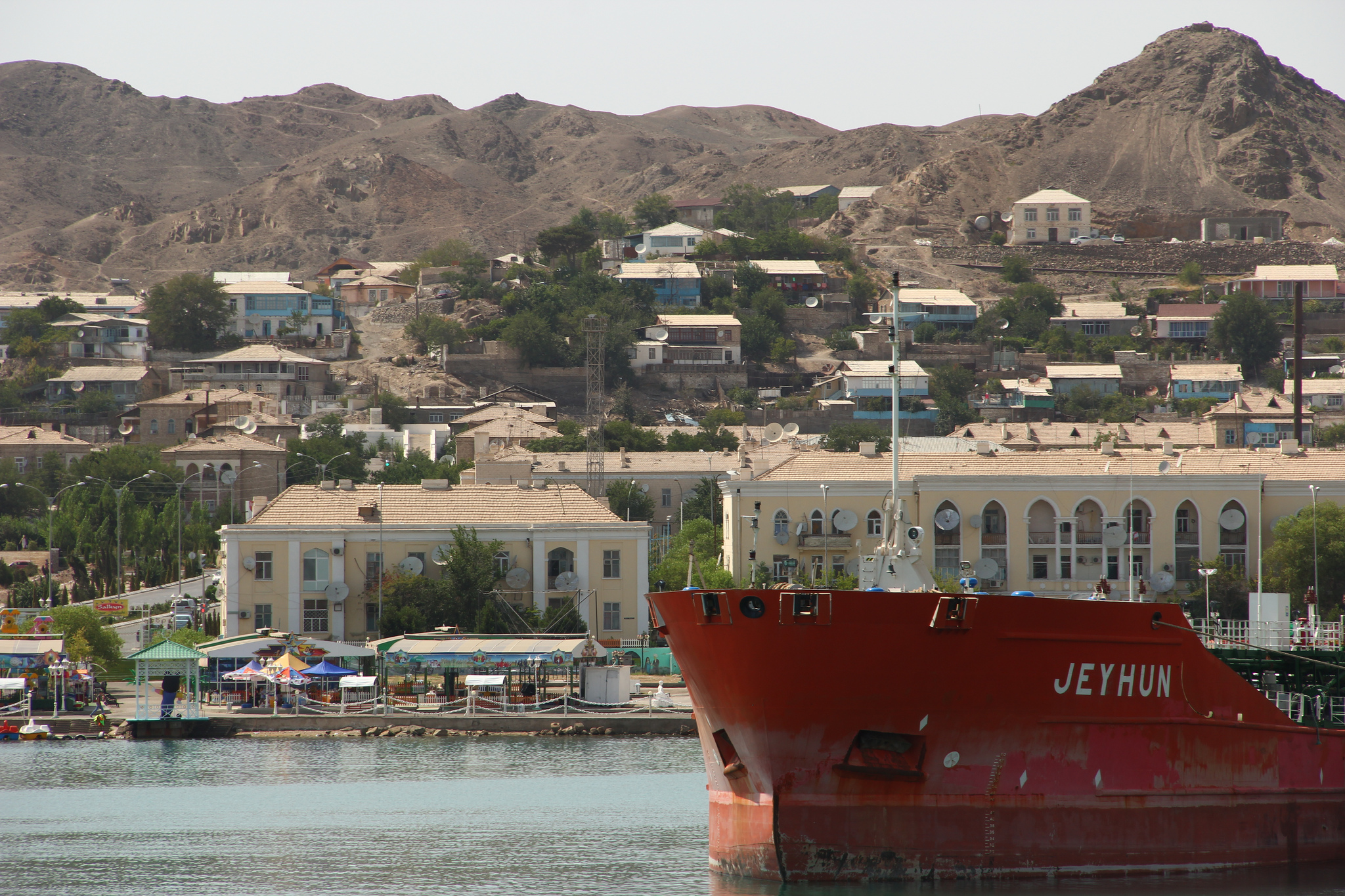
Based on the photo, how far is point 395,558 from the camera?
64312mm

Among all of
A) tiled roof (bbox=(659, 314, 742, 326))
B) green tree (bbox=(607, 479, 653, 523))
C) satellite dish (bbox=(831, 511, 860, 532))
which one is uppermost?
tiled roof (bbox=(659, 314, 742, 326))

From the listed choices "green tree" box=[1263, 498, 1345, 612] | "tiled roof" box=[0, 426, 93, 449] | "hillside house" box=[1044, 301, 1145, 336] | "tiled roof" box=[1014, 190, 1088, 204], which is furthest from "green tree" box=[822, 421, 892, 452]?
"tiled roof" box=[1014, 190, 1088, 204]

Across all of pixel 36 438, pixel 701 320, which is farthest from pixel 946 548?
pixel 701 320

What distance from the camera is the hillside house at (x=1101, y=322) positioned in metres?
165

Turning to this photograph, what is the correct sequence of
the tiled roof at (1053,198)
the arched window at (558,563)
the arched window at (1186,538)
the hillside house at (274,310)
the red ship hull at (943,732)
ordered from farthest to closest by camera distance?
the tiled roof at (1053,198) < the hillside house at (274,310) < the arched window at (1186,538) < the arched window at (558,563) < the red ship hull at (943,732)

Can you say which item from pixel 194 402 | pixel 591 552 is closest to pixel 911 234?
pixel 194 402

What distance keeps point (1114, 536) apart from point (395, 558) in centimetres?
2494

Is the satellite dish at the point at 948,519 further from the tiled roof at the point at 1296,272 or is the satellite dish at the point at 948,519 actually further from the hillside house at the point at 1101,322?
the tiled roof at the point at 1296,272

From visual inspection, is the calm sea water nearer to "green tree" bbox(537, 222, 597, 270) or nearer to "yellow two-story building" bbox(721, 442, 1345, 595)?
"yellow two-story building" bbox(721, 442, 1345, 595)

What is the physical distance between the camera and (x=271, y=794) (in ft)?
136

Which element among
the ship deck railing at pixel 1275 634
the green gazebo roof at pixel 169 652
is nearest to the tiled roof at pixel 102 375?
the green gazebo roof at pixel 169 652

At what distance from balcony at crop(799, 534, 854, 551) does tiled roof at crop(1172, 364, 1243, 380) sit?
86.4 metres

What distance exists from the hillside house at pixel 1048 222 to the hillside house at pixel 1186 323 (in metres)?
30.1

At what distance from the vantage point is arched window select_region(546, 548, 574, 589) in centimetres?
6481
